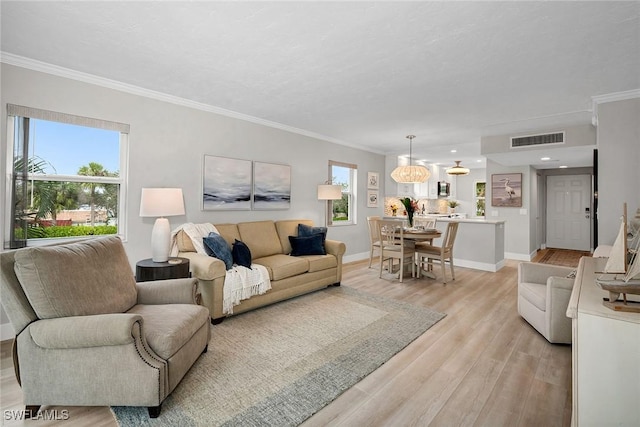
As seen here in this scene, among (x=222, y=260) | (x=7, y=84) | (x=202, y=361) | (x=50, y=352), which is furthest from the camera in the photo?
(x=222, y=260)

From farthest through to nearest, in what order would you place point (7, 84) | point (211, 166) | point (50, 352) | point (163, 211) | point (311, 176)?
point (311, 176) < point (211, 166) < point (163, 211) < point (7, 84) < point (50, 352)

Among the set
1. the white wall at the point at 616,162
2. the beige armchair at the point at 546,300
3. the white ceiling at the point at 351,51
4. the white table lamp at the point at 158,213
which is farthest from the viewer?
the white wall at the point at 616,162

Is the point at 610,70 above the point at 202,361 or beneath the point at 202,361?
above

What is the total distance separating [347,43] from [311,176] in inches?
127

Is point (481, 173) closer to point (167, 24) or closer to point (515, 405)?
point (515, 405)

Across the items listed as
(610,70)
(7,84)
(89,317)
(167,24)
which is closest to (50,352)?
(89,317)

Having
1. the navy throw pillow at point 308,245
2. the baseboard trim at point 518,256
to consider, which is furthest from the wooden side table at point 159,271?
the baseboard trim at point 518,256

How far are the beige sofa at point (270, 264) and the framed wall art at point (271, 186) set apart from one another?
1.12 feet

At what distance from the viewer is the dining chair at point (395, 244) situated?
473cm

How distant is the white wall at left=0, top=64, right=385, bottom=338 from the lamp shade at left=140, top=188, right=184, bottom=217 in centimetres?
50

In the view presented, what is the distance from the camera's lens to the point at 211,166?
13.6ft

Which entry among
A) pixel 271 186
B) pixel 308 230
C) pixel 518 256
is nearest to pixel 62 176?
pixel 271 186

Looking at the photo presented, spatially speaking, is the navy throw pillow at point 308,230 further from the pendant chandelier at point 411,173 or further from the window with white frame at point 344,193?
the pendant chandelier at point 411,173

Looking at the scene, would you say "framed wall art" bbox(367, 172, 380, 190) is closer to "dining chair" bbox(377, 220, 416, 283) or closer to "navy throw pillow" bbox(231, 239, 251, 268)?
"dining chair" bbox(377, 220, 416, 283)
